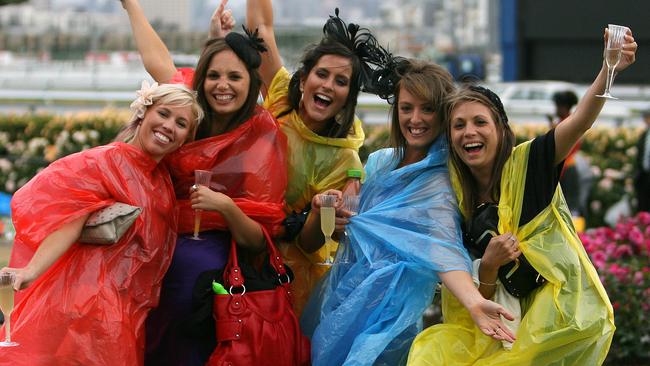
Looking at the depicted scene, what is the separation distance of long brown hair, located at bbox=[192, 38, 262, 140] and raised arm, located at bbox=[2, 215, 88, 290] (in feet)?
2.25

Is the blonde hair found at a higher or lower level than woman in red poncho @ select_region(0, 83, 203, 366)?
higher

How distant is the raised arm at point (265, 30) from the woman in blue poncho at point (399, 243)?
0.68 metres

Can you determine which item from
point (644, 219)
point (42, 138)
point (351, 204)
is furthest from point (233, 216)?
point (42, 138)

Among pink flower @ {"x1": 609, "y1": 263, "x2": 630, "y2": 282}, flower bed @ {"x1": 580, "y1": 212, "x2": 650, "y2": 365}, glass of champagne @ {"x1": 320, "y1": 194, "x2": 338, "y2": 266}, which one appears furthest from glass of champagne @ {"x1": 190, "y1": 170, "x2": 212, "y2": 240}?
pink flower @ {"x1": 609, "y1": 263, "x2": 630, "y2": 282}

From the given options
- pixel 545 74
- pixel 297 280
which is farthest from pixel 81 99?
pixel 297 280

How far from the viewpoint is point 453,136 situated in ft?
14.1

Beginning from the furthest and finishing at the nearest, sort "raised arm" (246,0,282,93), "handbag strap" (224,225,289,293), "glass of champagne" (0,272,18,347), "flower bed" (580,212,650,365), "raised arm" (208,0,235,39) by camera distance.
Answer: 1. "flower bed" (580,212,650,365)
2. "raised arm" (208,0,235,39)
3. "raised arm" (246,0,282,93)
4. "handbag strap" (224,225,289,293)
5. "glass of champagne" (0,272,18,347)

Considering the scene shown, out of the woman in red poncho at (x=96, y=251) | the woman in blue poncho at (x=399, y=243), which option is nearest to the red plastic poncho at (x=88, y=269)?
the woman in red poncho at (x=96, y=251)

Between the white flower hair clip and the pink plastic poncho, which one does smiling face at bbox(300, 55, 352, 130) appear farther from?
the white flower hair clip

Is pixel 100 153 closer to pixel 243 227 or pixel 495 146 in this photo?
pixel 243 227

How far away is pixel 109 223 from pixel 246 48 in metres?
0.91

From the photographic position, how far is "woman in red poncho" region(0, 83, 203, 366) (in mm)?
4254

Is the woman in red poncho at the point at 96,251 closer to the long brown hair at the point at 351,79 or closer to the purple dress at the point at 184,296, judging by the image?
the purple dress at the point at 184,296

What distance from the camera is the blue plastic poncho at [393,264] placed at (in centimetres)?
434
